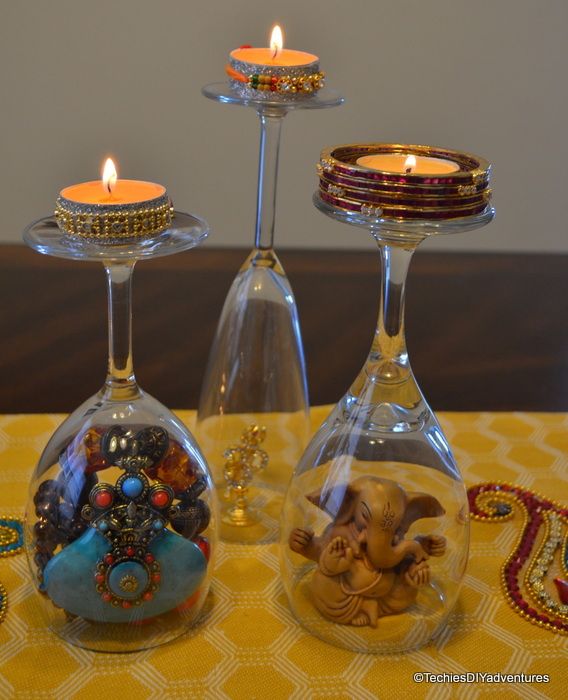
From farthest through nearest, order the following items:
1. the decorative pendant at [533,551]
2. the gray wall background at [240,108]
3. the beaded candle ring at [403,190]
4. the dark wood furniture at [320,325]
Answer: the gray wall background at [240,108]
the dark wood furniture at [320,325]
the decorative pendant at [533,551]
the beaded candle ring at [403,190]

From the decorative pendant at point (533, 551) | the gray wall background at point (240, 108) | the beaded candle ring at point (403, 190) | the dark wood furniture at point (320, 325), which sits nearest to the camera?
the beaded candle ring at point (403, 190)

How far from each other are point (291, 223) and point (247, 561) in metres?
0.98

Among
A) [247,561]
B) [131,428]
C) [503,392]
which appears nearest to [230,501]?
[247,561]

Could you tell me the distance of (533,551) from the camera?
616 millimetres

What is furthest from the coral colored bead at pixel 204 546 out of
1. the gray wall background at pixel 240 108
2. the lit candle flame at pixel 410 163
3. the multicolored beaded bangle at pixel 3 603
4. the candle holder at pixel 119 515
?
the gray wall background at pixel 240 108

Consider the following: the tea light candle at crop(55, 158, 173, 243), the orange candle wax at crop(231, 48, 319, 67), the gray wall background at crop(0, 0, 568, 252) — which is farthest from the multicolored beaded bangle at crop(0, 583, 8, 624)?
the gray wall background at crop(0, 0, 568, 252)

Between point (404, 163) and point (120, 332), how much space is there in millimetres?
163

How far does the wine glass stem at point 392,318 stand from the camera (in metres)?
0.48

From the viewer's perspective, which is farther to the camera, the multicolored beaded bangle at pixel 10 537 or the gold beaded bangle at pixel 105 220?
the multicolored beaded bangle at pixel 10 537

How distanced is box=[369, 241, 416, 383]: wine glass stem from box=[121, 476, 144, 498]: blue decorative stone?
0.43 feet

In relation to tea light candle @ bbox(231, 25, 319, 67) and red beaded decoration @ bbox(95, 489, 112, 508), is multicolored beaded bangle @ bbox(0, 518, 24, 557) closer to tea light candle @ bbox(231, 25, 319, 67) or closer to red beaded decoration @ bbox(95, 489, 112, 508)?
red beaded decoration @ bbox(95, 489, 112, 508)

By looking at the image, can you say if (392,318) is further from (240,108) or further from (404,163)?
(240,108)

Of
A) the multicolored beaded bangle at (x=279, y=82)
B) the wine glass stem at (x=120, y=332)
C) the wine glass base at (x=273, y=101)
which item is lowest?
the wine glass stem at (x=120, y=332)

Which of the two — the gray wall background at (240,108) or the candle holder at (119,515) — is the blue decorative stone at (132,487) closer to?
the candle holder at (119,515)
